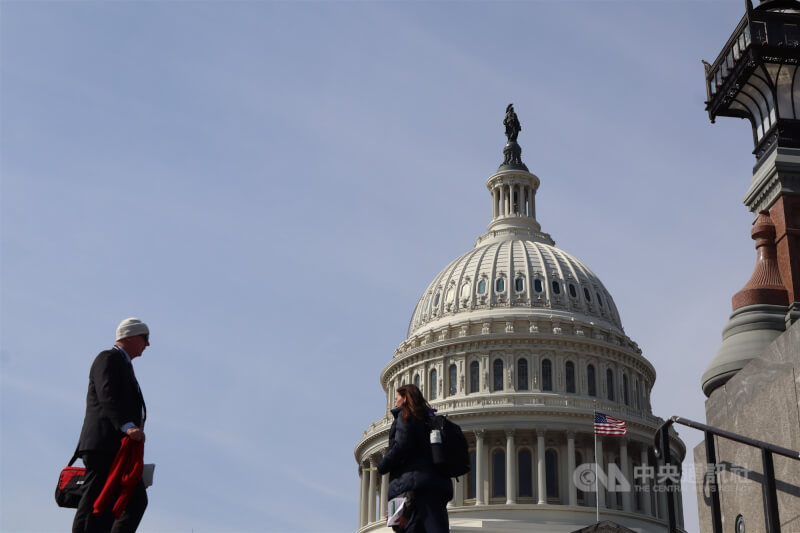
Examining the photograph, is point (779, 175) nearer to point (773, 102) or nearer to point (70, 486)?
point (773, 102)

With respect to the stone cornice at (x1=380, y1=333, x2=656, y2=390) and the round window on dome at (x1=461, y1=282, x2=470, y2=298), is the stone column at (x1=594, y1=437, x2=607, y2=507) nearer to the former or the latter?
the stone cornice at (x1=380, y1=333, x2=656, y2=390)

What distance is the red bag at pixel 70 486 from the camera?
30.2 ft

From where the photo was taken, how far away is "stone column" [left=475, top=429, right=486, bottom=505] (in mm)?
76062

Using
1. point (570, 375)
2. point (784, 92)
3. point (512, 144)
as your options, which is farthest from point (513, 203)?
point (784, 92)

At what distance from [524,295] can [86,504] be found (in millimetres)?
78117

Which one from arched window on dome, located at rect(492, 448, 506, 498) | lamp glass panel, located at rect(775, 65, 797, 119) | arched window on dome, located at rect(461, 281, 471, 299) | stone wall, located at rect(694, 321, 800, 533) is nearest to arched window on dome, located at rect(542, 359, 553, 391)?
arched window on dome, located at rect(492, 448, 506, 498)

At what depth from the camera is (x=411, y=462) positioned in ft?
31.3

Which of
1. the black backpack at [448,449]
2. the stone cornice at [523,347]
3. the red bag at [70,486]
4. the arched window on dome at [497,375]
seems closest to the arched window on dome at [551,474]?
the arched window on dome at [497,375]

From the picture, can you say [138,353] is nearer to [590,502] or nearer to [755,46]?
[755,46]

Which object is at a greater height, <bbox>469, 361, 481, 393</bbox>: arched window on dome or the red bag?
<bbox>469, 361, 481, 393</bbox>: arched window on dome

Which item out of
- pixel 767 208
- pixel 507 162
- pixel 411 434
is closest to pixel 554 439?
pixel 507 162

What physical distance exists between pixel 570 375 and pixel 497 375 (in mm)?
5447

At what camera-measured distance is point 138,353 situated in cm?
989

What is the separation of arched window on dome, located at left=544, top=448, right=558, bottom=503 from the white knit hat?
226ft
